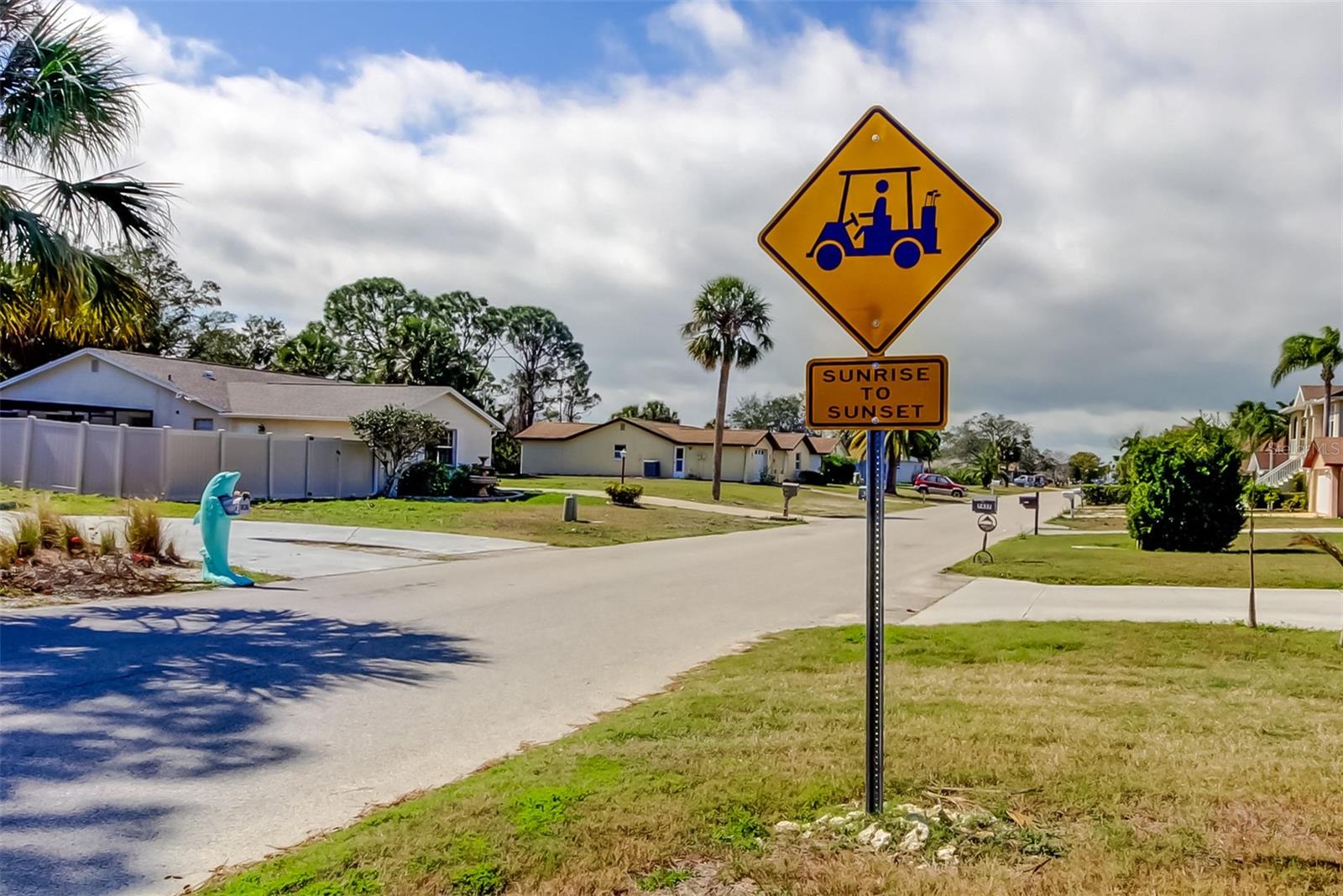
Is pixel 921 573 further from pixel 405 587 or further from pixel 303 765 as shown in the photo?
pixel 303 765

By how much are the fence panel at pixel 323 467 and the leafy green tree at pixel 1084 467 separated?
8767 centimetres

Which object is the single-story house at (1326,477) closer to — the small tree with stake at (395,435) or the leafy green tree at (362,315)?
the small tree with stake at (395,435)

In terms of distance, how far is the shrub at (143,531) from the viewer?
574 inches

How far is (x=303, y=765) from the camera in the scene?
18.7ft

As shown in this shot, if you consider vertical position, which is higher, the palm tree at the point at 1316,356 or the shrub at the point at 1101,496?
the palm tree at the point at 1316,356

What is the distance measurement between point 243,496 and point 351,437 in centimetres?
2117

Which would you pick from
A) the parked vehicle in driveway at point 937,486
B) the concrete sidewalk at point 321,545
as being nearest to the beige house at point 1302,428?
the parked vehicle in driveway at point 937,486

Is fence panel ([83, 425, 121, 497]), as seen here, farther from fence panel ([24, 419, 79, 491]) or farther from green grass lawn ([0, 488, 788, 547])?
green grass lawn ([0, 488, 788, 547])

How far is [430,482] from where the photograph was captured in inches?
1328

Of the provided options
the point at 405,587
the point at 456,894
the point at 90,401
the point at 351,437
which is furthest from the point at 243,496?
the point at 90,401

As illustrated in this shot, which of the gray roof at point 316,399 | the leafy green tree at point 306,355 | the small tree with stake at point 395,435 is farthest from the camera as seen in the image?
the leafy green tree at point 306,355

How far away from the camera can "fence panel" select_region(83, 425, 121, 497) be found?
26.6 metres

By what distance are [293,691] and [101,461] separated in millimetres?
23080

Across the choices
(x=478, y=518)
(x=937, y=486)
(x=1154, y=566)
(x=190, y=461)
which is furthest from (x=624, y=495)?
(x=937, y=486)
